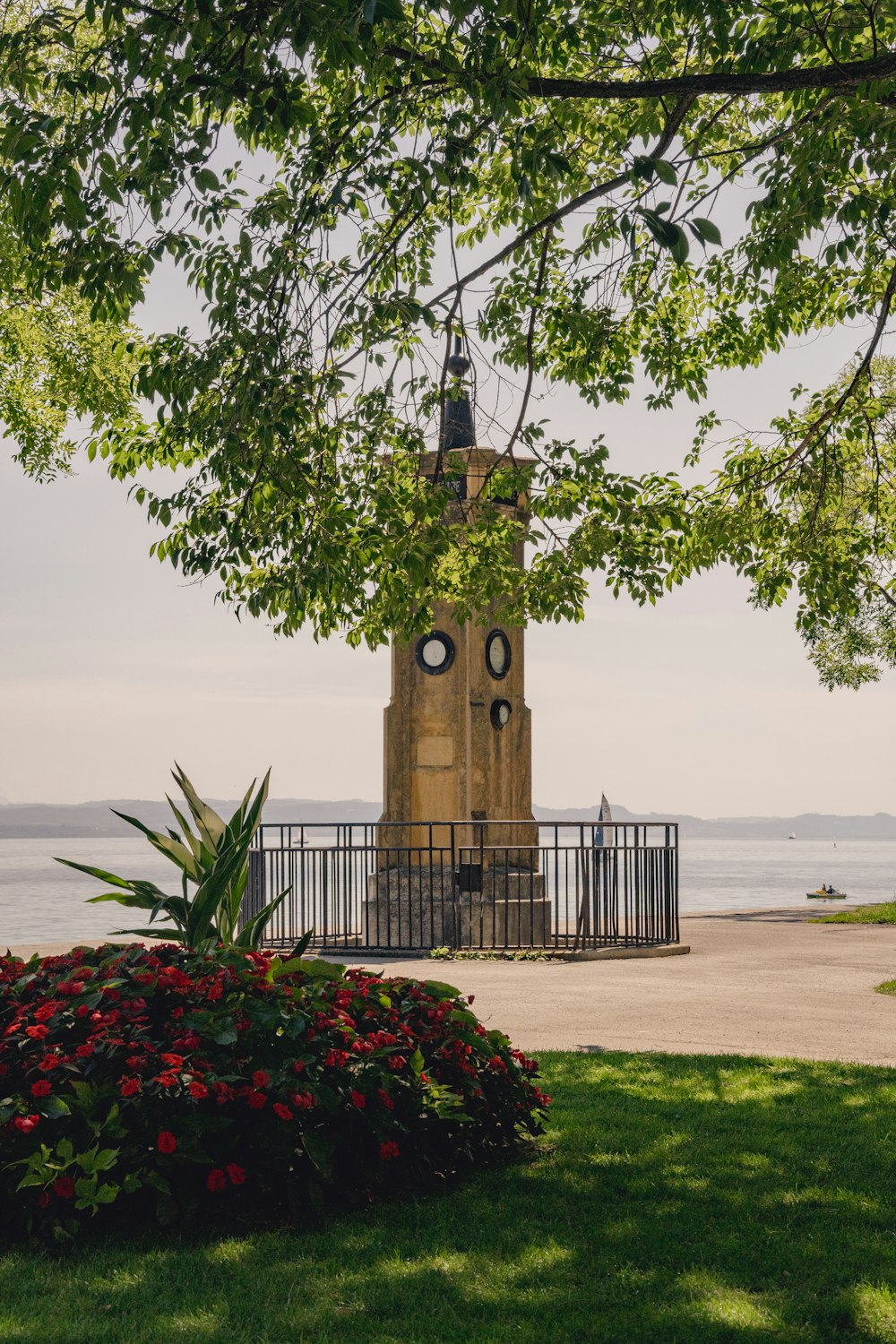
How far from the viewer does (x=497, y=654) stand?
54.3 feet

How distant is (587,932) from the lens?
14.7 metres

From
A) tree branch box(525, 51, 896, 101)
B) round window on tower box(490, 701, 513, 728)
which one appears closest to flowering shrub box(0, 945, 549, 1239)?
tree branch box(525, 51, 896, 101)

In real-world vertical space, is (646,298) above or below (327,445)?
above

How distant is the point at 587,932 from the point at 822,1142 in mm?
9320

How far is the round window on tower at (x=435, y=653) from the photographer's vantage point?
16.2 m

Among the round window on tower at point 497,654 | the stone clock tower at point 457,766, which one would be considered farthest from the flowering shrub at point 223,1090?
the round window on tower at point 497,654

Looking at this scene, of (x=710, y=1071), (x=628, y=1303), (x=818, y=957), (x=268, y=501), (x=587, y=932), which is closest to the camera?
(x=628, y=1303)

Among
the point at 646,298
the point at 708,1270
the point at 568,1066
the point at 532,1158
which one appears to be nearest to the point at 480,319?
the point at 646,298

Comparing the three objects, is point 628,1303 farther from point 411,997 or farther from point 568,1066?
point 568,1066

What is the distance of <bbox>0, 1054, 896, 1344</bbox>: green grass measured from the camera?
347 centimetres

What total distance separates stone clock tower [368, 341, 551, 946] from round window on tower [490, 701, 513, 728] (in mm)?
20

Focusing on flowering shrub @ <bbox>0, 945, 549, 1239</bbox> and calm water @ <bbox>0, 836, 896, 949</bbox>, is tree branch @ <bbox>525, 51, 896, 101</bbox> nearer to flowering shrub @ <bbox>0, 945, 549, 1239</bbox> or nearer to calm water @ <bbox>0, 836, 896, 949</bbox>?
flowering shrub @ <bbox>0, 945, 549, 1239</bbox>

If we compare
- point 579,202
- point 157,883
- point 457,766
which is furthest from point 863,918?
point 157,883

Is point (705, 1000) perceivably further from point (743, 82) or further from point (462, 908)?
point (743, 82)
